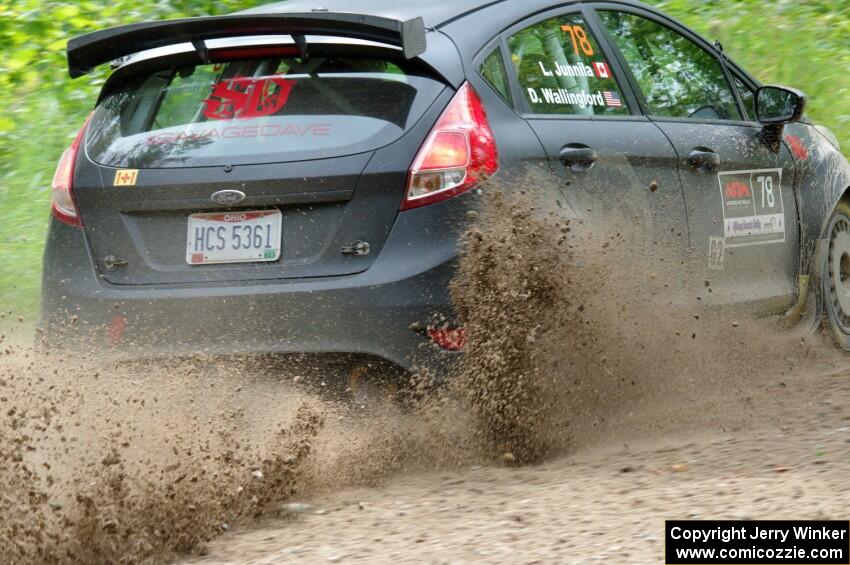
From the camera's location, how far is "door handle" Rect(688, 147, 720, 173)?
5.61 metres

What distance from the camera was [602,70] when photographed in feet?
17.9

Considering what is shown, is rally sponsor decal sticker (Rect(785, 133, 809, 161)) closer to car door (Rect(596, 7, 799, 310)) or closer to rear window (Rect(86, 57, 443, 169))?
car door (Rect(596, 7, 799, 310))

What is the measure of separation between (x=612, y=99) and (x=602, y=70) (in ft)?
0.52

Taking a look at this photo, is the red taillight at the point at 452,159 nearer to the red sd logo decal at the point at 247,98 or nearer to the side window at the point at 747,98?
the red sd logo decal at the point at 247,98

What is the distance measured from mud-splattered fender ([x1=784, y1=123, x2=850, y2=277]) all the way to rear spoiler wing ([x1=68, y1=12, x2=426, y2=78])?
2.71m

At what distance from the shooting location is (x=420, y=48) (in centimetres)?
441

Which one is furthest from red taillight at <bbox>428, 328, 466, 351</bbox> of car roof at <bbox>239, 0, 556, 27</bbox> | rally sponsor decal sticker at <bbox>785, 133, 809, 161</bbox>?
rally sponsor decal sticker at <bbox>785, 133, 809, 161</bbox>

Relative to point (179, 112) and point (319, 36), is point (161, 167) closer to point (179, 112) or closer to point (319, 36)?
point (179, 112)

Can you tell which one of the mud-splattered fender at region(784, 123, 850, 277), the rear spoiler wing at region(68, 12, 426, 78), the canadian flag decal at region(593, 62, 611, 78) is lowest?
the mud-splattered fender at region(784, 123, 850, 277)

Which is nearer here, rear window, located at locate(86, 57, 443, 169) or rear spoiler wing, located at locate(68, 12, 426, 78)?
rear spoiler wing, located at locate(68, 12, 426, 78)

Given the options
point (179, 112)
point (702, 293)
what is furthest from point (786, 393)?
point (179, 112)

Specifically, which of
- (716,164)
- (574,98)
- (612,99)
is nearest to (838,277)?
(716,164)

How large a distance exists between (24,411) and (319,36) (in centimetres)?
162

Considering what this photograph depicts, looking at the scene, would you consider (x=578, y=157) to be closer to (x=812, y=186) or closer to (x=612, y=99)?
(x=612, y=99)
